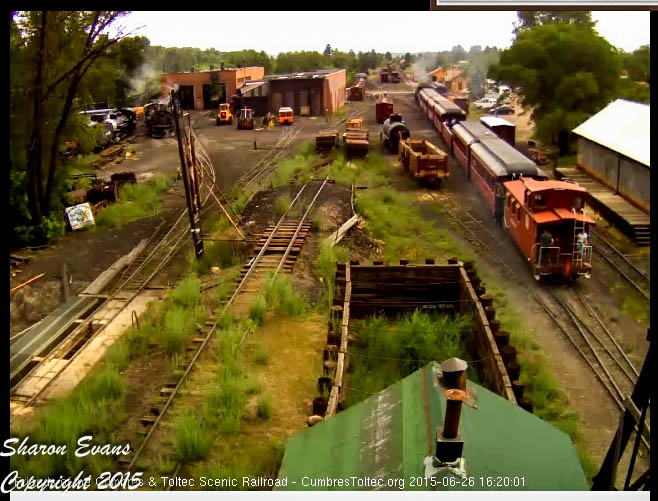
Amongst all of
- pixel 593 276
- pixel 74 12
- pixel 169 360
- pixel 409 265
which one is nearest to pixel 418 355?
pixel 409 265

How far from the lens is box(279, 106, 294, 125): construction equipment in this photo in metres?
10.9

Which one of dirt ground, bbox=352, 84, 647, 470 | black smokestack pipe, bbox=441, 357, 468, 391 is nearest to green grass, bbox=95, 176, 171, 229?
dirt ground, bbox=352, 84, 647, 470

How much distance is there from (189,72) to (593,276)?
6738 mm

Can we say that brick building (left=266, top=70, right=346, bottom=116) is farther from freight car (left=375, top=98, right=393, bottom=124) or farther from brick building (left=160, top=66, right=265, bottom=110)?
freight car (left=375, top=98, right=393, bottom=124)

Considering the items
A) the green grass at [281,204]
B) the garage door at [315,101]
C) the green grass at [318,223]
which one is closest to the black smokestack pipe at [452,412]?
the green grass at [318,223]

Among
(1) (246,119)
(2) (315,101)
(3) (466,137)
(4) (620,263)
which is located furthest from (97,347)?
(3) (466,137)

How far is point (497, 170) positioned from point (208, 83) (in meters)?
6.18

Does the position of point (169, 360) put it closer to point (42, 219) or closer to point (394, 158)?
point (42, 219)

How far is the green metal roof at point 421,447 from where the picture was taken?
4777 mm

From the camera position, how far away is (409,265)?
923 centimetres

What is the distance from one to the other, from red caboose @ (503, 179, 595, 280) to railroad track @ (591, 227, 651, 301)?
256 millimetres

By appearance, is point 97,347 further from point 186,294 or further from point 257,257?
point 257,257

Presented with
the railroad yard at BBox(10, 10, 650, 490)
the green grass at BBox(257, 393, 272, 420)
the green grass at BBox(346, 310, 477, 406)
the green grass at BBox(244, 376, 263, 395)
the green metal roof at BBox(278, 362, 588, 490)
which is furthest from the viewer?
the green grass at BBox(346, 310, 477, 406)

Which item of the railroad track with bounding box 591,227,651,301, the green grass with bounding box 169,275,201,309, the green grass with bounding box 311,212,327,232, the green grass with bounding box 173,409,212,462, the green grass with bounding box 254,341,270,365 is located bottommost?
the green grass with bounding box 173,409,212,462
